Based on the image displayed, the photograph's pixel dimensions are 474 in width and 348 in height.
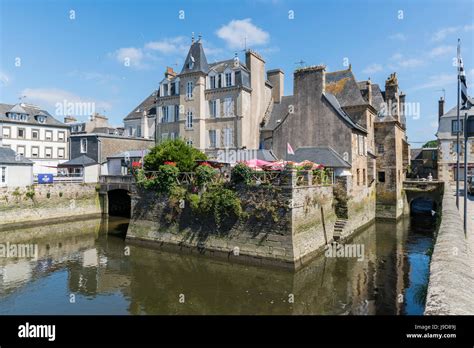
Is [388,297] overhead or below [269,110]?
below

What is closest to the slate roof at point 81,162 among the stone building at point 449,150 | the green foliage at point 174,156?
the green foliage at point 174,156

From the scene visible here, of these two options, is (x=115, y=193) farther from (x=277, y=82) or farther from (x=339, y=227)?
(x=339, y=227)

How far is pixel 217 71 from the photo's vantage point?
3347cm

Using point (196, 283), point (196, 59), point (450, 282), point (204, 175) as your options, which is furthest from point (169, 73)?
point (450, 282)

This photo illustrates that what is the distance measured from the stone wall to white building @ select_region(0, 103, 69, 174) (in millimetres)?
11824

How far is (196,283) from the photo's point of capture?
14.3 meters

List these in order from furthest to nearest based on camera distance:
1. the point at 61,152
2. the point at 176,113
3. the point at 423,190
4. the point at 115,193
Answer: the point at 61,152
the point at 176,113
the point at 115,193
the point at 423,190

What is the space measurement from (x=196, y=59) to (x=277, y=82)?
9329 millimetres

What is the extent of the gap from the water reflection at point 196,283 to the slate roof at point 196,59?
20.5 meters

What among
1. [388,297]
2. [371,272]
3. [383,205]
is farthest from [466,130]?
[383,205]

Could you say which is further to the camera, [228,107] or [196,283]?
[228,107]

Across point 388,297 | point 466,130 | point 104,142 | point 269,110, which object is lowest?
point 388,297
